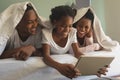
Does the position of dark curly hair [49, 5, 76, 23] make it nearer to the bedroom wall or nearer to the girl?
the girl

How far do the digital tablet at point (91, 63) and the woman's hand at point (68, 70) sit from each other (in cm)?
2

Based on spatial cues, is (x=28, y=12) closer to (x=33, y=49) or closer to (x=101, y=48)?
(x=33, y=49)

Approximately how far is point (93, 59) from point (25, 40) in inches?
14.7

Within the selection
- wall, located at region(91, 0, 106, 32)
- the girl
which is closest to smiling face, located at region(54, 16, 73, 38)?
the girl

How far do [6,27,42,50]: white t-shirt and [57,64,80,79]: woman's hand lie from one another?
218mm

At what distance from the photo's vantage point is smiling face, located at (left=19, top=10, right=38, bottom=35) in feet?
3.31

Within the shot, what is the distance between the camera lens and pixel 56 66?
0.90 metres

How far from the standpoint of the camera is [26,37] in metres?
1.06

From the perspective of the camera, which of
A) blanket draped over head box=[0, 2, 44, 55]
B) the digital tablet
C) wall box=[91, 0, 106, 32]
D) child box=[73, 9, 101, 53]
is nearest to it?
the digital tablet

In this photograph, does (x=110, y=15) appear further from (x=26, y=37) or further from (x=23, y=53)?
(x=23, y=53)

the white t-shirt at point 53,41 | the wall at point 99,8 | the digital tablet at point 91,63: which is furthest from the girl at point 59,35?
the wall at point 99,8

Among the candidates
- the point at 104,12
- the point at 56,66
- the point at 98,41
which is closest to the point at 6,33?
the point at 56,66

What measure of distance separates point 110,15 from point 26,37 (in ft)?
3.33

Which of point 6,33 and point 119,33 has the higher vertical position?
point 6,33
